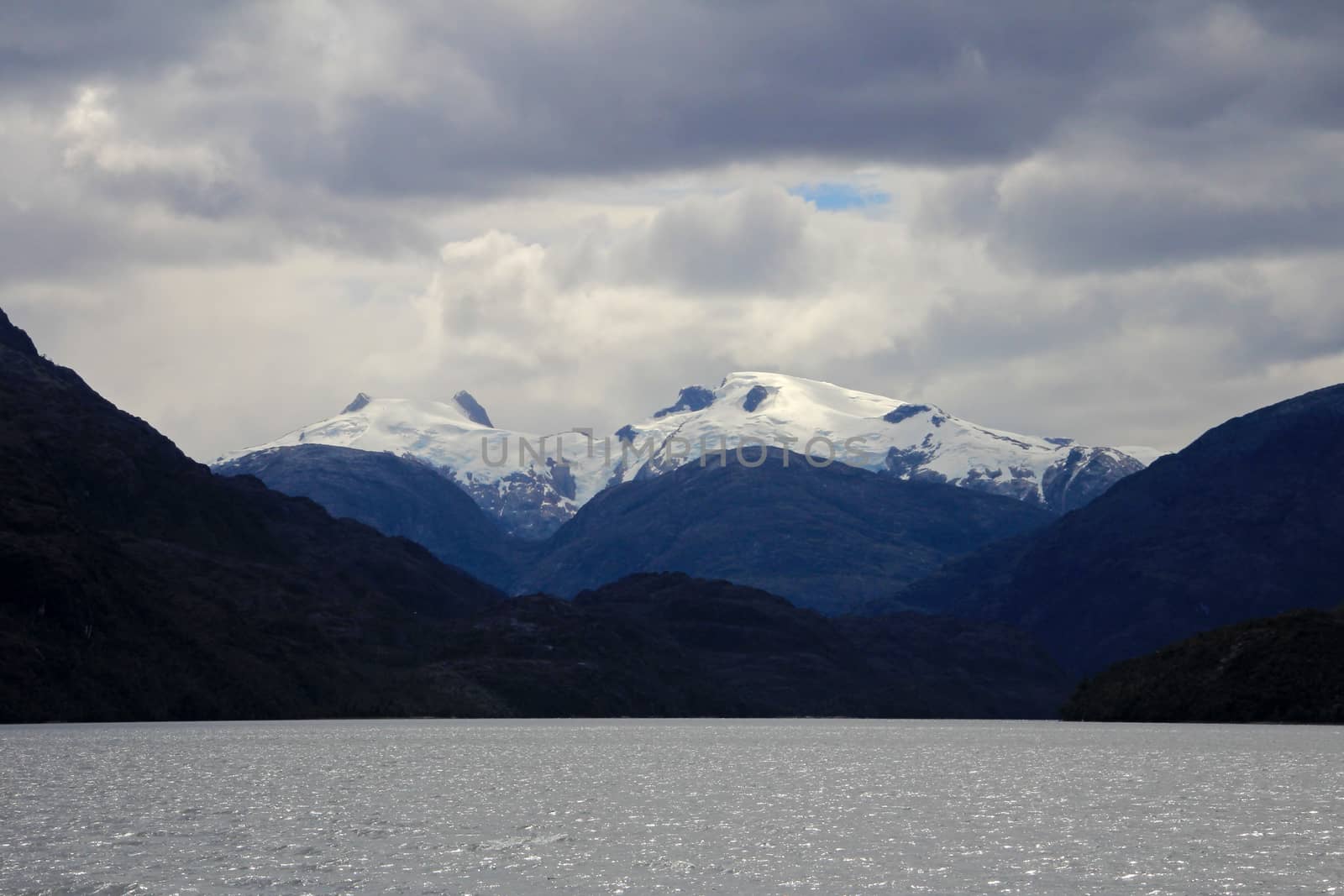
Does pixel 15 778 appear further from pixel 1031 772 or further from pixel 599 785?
pixel 1031 772

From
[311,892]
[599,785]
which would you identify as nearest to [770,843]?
[311,892]

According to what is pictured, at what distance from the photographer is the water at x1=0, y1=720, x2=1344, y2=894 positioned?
71688 mm

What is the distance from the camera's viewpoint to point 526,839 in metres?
87.8

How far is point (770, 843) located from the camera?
3423 inches

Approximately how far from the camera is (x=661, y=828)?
94.9m

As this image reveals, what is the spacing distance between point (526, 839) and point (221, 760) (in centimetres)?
8392

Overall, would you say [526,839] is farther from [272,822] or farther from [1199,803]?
[1199,803]

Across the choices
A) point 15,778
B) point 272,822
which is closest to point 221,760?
point 15,778

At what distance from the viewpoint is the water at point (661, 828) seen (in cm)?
7169

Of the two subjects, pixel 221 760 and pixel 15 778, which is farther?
pixel 221 760

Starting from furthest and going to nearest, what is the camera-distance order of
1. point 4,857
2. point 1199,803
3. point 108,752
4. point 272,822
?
1. point 108,752
2. point 1199,803
3. point 272,822
4. point 4,857

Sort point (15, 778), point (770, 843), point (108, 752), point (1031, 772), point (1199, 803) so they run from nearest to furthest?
1. point (770, 843)
2. point (1199, 803)
3. point (15, 778)
4. point (1031, 772)
5. point (108, 752)

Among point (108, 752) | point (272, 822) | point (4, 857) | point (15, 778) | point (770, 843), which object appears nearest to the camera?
point (4, 857)

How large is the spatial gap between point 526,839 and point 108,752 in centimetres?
10024
